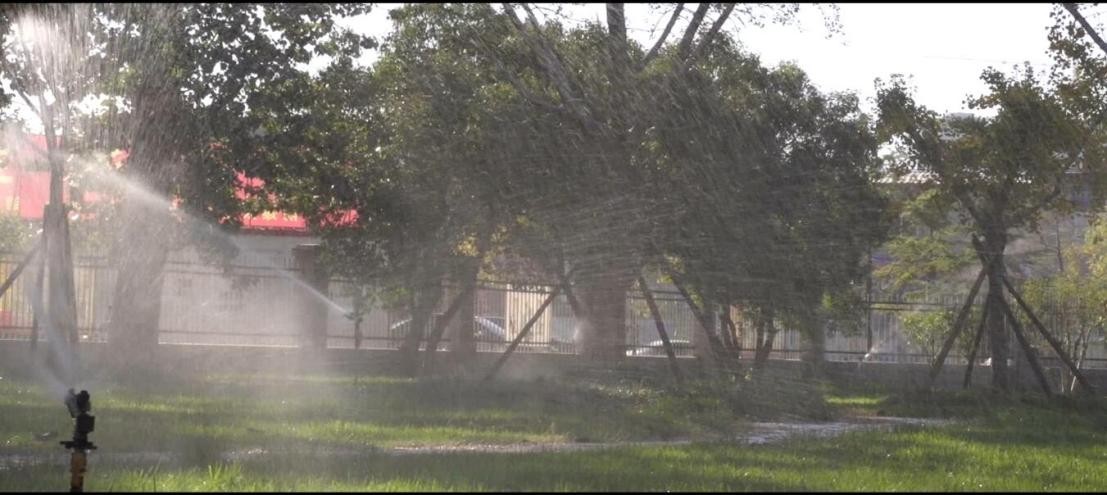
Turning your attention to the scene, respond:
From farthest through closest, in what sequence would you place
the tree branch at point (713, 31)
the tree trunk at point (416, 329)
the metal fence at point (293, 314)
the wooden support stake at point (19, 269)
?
the tree trunk at point (416, 329), the metal fence at point (293, 314), the tree branch at point (713, 31), the wooden support stake at point (19, 269)

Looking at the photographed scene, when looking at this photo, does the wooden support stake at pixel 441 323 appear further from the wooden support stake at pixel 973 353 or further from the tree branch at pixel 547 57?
the wooden support stake at pixel 973 353

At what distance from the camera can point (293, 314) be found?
2312 centimetres

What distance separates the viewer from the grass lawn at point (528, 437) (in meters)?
9.58

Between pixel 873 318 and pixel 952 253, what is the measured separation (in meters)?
2.69

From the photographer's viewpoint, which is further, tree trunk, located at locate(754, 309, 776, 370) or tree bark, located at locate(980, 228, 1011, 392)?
tree bark, located at locate(980, 228, 1011, 392)

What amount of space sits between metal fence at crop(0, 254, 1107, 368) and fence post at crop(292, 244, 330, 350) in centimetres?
5

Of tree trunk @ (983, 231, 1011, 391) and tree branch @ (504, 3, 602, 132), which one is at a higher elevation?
tree branch @ (504, 3, 602, 132)

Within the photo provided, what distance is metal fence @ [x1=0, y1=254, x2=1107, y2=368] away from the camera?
2180 cm

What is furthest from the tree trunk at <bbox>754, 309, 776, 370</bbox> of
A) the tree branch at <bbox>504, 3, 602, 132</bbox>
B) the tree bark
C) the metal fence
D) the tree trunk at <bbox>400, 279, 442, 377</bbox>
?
the tree trunk at <bbox>400, 279, 442, 377</bbox>

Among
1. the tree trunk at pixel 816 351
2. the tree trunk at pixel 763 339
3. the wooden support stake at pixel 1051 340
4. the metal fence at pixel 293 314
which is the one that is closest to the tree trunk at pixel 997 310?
the wooden support stake at pixel 1051 340

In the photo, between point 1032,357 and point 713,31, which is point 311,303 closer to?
point 713,31

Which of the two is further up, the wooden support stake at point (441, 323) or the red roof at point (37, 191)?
the red roof at point (37, 191)

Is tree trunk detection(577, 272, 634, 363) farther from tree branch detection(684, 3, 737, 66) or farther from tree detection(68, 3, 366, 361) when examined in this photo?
tree detection(68, 3, 366, 361)

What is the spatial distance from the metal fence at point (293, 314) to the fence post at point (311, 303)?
0.05 m
